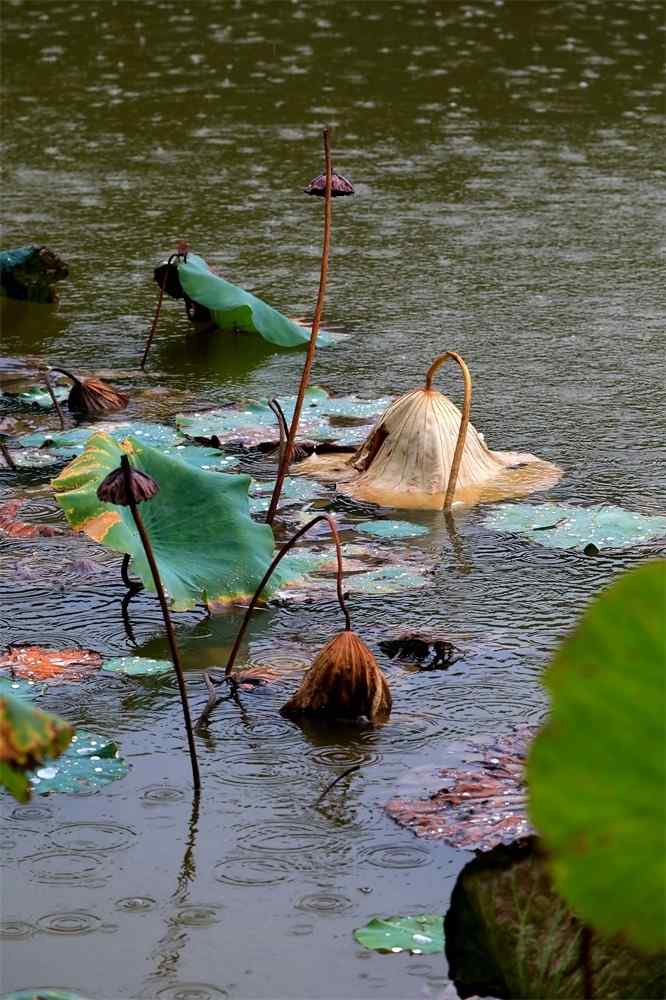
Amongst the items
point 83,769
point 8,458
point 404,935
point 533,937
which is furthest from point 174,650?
point 8,458

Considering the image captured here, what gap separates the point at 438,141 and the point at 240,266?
1938mm

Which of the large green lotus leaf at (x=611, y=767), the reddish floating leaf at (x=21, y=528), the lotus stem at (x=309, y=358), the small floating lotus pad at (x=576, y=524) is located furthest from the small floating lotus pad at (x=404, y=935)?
the reddish floating leaf at (x=21, y=528)

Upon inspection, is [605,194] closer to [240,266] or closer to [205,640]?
[240,266]

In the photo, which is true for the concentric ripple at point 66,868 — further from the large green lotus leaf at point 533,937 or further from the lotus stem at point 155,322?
the lotus stem at point 155,322

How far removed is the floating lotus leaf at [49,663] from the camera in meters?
2.41

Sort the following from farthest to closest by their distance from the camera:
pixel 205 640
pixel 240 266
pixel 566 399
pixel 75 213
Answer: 1. pixel 75 213
2. pixel 240 266
3. pixel 566 399
4. pixel 205 640

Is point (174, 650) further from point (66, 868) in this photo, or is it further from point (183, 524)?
point (183, 524)

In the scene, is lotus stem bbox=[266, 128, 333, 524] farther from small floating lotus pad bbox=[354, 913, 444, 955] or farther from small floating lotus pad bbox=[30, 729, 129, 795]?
small floating lotus pad bbox=[354, 913, 444, 955]

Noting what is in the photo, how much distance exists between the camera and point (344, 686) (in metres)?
2.23

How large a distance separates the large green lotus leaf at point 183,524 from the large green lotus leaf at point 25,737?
4.25ft

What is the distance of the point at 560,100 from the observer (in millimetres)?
7398

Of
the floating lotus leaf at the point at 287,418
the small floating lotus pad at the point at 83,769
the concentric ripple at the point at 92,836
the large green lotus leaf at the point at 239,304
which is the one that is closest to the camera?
the concentric ripple at the point at 92,836

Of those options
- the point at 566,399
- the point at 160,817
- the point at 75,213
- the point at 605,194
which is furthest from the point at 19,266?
the point at 160,817

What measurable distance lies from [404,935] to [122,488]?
58 cm
